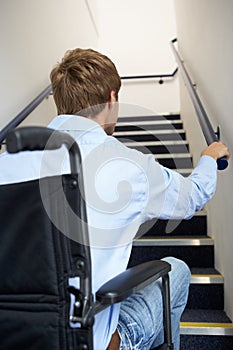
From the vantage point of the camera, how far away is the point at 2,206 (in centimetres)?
98

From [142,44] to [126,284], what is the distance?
494 centimetres

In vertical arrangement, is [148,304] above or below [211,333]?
above

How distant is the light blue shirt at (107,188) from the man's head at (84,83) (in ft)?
0.19

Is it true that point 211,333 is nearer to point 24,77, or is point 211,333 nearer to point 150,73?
point 24,77

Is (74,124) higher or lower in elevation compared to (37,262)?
higher

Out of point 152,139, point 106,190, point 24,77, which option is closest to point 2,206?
point 106,190

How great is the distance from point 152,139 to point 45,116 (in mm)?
994

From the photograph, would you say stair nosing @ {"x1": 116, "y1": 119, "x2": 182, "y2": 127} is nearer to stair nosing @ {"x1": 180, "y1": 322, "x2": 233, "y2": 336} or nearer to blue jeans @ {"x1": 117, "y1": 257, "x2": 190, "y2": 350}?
stair nosing @ {"x1": 180, "y1": 322, "x2": 233, "y2": 336}

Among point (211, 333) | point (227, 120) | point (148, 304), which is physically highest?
point (227, 120)

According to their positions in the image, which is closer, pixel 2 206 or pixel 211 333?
pixel 2 206

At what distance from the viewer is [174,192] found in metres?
1.18

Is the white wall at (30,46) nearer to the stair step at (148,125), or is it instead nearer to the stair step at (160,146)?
the stair step at (160,146)

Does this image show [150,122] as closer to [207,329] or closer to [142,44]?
[142,44]

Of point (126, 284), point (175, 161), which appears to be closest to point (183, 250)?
point (175, 161)
